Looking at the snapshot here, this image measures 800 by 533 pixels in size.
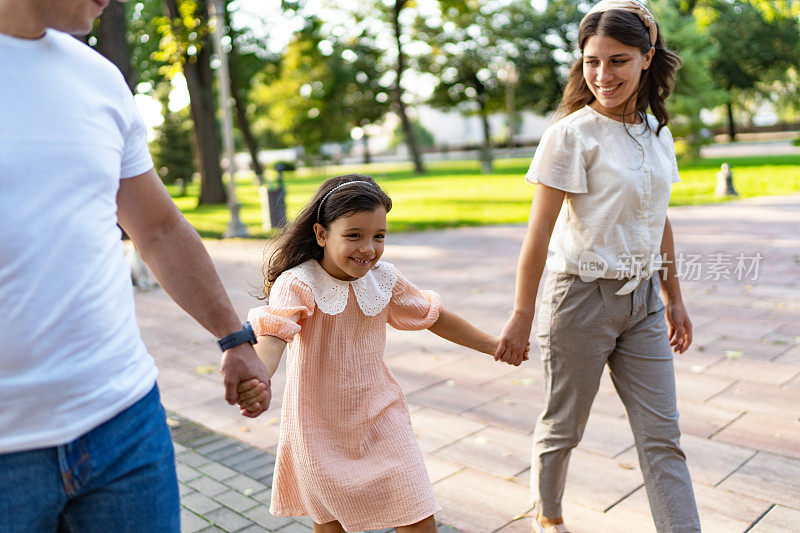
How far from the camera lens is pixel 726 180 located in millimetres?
16500

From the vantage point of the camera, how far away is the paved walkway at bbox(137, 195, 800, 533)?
3.38 meters

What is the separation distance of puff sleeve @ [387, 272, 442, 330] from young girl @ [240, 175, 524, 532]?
1.8 inches

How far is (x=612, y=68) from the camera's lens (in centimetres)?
254

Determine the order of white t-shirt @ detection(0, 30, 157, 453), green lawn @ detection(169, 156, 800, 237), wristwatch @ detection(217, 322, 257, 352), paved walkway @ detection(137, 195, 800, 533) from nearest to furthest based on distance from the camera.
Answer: white t-shirt @ detection(0, 30, 157, 453) → wristwatch @ detection(217, 322, 257, 352) → paved walkway @ detection(137, 195, 800, 533) → green lawn @ detection(169, 156, 800, 237)

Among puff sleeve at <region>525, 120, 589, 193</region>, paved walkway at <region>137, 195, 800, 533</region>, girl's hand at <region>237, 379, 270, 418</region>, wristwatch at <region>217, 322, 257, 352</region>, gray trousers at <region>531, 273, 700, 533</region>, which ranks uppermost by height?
puff sleeve at <region>525, 120, 589, 193</region>

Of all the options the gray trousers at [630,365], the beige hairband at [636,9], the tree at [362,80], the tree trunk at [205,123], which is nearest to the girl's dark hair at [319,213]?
the gray trousers at [630,365]

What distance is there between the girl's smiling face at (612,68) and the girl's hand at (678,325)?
0.88 meters

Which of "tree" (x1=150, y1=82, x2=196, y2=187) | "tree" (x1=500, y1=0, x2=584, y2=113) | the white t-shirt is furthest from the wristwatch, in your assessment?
"tree" (x1=500, y1=0, x2=584, y2=113)

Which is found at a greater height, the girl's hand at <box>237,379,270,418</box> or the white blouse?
the white blouse

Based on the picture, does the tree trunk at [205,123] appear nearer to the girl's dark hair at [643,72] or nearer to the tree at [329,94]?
the tree at [329,94]

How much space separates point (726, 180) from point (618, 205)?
604 inches

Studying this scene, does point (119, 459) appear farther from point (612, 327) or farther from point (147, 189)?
point (612, 327)

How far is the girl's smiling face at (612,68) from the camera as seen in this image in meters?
2.53

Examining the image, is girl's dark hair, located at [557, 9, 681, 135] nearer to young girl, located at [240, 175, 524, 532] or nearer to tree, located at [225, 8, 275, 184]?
young girl, located at [240, 175, 524, 532]
